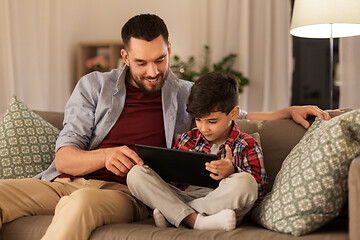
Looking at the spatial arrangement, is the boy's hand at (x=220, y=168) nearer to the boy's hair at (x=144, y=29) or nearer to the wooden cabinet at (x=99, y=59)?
the boy's hair at (x=144, y=29)

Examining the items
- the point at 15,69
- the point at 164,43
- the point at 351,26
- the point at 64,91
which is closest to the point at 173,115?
the point at 164,43

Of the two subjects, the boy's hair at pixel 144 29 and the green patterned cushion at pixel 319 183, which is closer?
the green patterned cushion at pixel 319 183

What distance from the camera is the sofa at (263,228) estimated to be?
1.33 meters

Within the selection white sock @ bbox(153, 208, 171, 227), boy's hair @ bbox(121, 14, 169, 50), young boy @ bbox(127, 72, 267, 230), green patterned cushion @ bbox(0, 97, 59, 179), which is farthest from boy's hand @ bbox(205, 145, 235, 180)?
green patterned cushion @ bbox(0, 97, 59, 179)

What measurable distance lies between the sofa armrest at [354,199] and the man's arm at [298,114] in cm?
55

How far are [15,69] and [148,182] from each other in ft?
9.44

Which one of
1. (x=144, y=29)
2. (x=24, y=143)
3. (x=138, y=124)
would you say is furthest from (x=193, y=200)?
(x=24, y=143)

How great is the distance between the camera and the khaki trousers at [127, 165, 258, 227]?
1.52 metres

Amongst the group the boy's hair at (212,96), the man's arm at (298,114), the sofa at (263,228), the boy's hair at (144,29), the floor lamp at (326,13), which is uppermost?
the floor lamp at (326,13)

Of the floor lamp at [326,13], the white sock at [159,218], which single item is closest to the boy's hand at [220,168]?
the white sock at [159,218]

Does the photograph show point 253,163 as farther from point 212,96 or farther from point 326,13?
point 326,13

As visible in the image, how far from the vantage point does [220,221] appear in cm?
151

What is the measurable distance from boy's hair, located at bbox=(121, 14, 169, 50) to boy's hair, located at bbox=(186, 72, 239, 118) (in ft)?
1.17

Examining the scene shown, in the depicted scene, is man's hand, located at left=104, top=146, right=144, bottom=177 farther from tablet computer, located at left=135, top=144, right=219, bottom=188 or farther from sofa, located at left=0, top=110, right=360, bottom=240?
sofa, located at left=0, top=110, right=360, bottom=240
